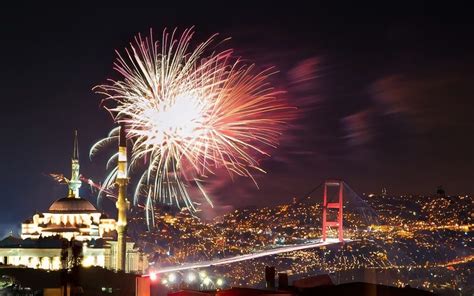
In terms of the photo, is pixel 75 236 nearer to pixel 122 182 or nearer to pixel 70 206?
pixel 70 206

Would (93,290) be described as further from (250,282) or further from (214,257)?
(214,257)

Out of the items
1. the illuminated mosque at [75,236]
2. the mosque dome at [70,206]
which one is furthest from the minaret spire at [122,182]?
the mosque dome at [70,206]

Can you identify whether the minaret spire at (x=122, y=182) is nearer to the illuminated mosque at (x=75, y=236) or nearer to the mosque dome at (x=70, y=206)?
the illuminated mosque at (x=75, y=236)

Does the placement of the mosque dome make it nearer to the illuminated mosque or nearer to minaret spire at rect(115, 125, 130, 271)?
the illuminated mosque

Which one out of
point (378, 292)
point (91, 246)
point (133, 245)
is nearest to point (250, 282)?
point (133, 245)

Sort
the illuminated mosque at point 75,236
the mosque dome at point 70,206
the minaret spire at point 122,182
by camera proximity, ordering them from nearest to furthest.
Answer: the minaret spire at point 122,182, the illuminated mosque at point 75,236, the mosque dome at point 70,206

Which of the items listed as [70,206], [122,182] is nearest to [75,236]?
[70,206]

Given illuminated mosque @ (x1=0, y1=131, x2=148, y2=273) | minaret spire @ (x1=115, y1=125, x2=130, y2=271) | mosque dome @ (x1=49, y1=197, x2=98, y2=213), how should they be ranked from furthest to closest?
mosque dome @ (x1=49, y1=197, x2=98, y2=213) < illuminated mosque @ (x1=0, y1=131, x2=148, y2=273) < minaret spire @ (x1=115, y1=125, x2=130, y2=271)

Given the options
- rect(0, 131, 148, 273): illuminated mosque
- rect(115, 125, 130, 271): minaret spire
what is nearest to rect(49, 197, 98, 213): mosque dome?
rect(0, 131, 148, 273): illuminated mosque
